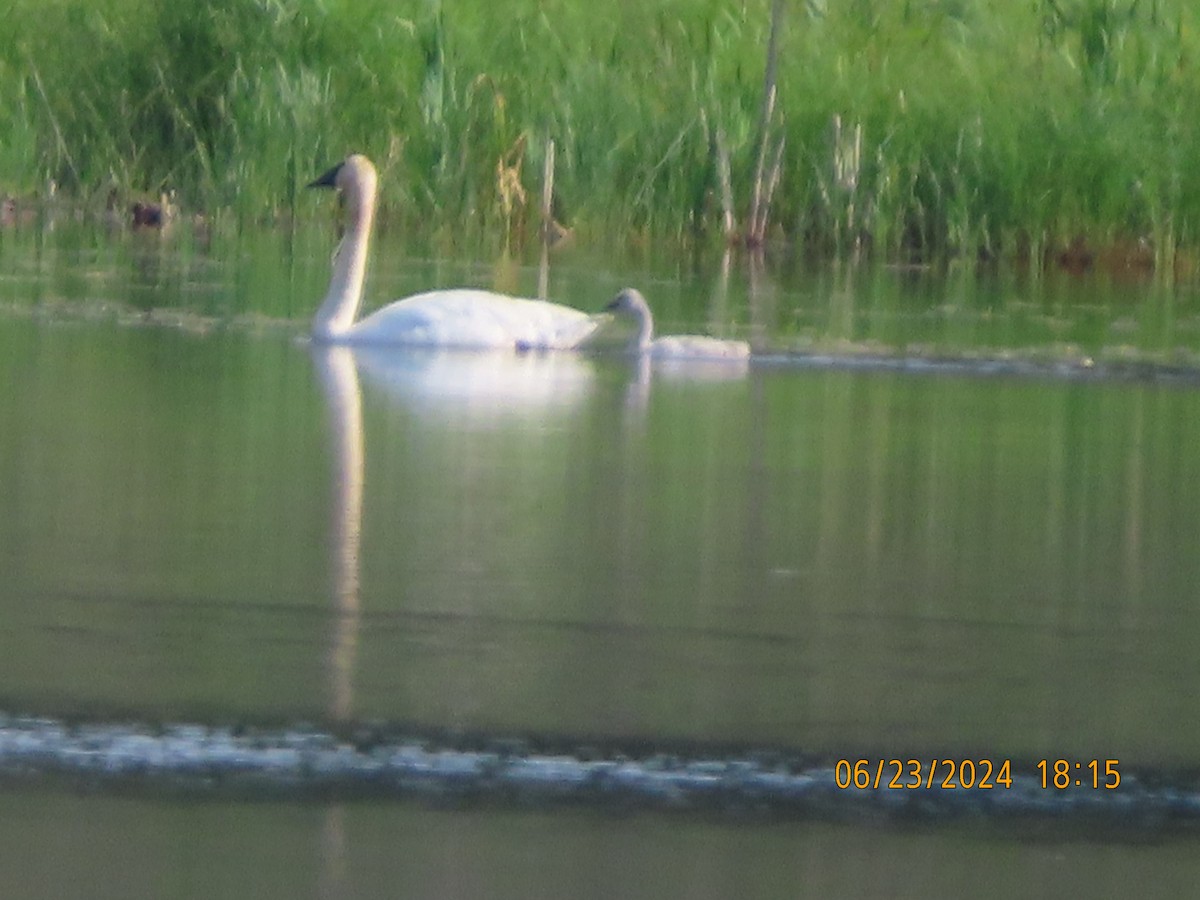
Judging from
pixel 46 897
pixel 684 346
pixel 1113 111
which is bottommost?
pixel 46 897

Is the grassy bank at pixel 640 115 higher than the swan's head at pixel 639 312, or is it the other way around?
the grassy bank at pixel 640 115

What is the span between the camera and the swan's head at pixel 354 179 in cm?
1409

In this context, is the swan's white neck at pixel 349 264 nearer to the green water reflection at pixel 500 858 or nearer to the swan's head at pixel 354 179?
the swan's head at pixel 354 179

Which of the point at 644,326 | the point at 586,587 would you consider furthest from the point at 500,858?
the point at 644,326

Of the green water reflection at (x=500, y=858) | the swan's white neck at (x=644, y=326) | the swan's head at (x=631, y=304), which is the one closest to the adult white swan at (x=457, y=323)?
the swan's head at (x=631, y=304)

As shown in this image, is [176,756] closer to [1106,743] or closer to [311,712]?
[311,712]

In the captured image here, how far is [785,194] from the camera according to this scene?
19.2 m

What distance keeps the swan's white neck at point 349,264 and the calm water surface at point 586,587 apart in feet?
2.80

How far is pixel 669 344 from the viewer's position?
1148 cm

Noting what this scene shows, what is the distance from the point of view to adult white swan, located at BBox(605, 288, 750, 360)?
11.3m

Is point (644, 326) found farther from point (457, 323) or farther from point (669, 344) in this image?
point (457, 323)

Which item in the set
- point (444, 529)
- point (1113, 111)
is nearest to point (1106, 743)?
point (444, 529)

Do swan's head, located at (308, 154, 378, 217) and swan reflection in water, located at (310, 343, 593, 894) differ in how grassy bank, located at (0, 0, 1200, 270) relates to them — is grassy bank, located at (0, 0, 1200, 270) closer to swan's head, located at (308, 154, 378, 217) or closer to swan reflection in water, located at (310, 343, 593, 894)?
swan's head, located at (308, 154, 378, 217)

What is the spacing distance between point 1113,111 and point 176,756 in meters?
15.0
